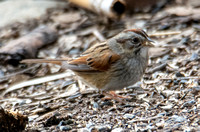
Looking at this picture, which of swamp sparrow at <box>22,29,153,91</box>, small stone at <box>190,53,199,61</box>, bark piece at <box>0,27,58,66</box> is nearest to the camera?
swamp sparrow at <box>22,29,153,91</box>

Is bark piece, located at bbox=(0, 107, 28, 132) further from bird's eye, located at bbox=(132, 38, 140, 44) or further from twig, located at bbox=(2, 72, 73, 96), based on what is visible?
bird's eye, located at bbox=(132, 38, 140, 44)

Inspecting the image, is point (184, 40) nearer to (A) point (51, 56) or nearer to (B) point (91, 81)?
(B) point (91, 81)

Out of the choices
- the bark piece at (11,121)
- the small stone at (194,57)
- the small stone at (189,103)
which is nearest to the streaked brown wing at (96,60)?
the small stone at (189,103)

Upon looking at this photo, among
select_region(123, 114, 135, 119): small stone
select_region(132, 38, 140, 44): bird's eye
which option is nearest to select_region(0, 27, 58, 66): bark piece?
select_region(132, 38, 140, 44): bird's eye

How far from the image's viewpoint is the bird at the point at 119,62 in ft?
12.6

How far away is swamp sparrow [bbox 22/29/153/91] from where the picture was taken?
151 inches

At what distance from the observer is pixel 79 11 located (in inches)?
271

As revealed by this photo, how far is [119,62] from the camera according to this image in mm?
3865

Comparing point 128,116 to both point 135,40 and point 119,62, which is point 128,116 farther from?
point 135,40

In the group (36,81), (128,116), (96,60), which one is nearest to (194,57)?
(96,60)

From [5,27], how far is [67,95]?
3036 mm

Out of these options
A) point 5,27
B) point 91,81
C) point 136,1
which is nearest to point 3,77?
point 91,81

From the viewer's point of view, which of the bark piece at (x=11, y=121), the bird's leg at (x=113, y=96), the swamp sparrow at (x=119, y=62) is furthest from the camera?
the bird's leg at (x=113, y=96)

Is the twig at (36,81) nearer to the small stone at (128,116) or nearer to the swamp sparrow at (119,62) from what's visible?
the swamp sparrow at (119,62)
